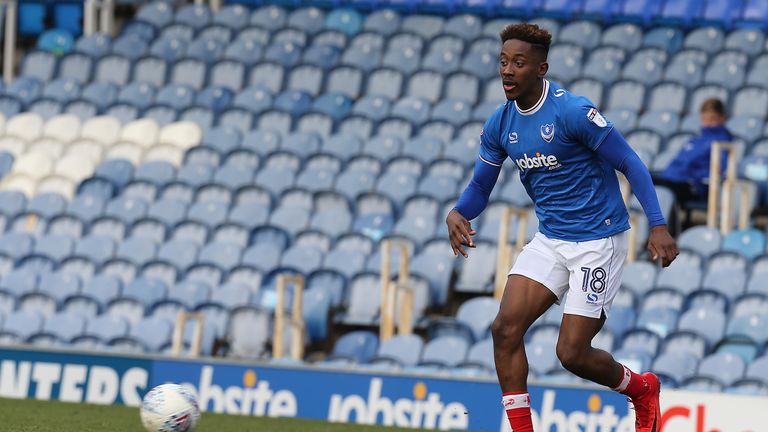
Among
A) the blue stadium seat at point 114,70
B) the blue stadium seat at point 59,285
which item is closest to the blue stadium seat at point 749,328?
the blue stadium seat at point 59,285

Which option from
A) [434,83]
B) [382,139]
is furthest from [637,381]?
[434,83]

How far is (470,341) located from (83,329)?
3.53 m

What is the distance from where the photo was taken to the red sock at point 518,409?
19.7 feet

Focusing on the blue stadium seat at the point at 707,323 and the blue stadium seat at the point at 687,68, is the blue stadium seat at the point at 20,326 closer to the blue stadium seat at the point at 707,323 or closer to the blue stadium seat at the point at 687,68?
the blue stadium seat at the point at 707,323

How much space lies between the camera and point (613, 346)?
432 inches

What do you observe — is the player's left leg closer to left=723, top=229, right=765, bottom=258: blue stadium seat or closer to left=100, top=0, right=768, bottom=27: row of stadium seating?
left=723, top=229, right=765, bottom=258: blue stadium seat

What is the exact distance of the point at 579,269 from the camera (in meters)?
6.05

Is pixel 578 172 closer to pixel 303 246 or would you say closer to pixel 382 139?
pixel 303 246

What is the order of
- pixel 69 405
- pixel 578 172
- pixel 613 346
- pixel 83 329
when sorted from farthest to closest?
pixel 83 329 < pixel 613 346 < pixel 69 405 < pixel 578 172

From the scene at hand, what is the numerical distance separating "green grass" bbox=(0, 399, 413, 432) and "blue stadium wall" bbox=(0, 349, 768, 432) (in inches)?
21.2

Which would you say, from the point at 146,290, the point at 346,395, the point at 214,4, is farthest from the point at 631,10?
the point at 346,395

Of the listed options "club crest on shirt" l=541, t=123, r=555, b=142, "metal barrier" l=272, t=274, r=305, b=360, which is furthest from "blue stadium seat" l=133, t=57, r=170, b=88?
"club crest on shirt" l=541, t=123, r=555, b=142

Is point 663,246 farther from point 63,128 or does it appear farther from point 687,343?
point 63,128

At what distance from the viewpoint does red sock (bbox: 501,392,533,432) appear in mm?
5992
